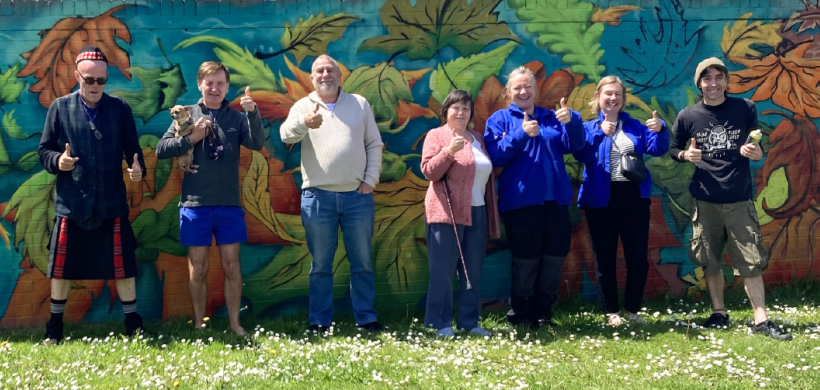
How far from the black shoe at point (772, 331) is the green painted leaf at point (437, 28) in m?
2.80

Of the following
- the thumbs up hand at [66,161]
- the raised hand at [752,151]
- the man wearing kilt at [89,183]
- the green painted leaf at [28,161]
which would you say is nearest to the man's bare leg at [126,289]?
the man wearing kilt at [89,183]

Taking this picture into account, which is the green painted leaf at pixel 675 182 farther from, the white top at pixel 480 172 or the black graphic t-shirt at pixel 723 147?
the white top at pixel 480 172

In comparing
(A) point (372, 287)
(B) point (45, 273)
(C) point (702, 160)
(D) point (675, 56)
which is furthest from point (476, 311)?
(B) point (45, 273)

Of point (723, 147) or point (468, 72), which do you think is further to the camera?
point (468, 72)

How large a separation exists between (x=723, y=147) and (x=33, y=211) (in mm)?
5058

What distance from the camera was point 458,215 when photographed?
5.00 m

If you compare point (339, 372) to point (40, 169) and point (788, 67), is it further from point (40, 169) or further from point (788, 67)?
point (788, 67)

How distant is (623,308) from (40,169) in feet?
15.0

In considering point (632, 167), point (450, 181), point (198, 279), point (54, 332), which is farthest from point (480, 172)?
point (54, 332)

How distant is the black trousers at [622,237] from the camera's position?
5.31 metres

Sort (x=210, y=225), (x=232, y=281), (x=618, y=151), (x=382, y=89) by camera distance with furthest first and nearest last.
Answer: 1. (x=382, y=89)
2. (x=618, y=151)
3. (x=232, y=281)
4. (x=210, y=225)

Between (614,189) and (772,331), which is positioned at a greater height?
(614,189)

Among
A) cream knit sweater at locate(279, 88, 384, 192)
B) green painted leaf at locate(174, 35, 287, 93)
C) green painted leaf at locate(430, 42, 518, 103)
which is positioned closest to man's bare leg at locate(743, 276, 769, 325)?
green painted leaf at locate(430, 42, 518, 103)

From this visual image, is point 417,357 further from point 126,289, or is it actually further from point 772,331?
point 772,331
